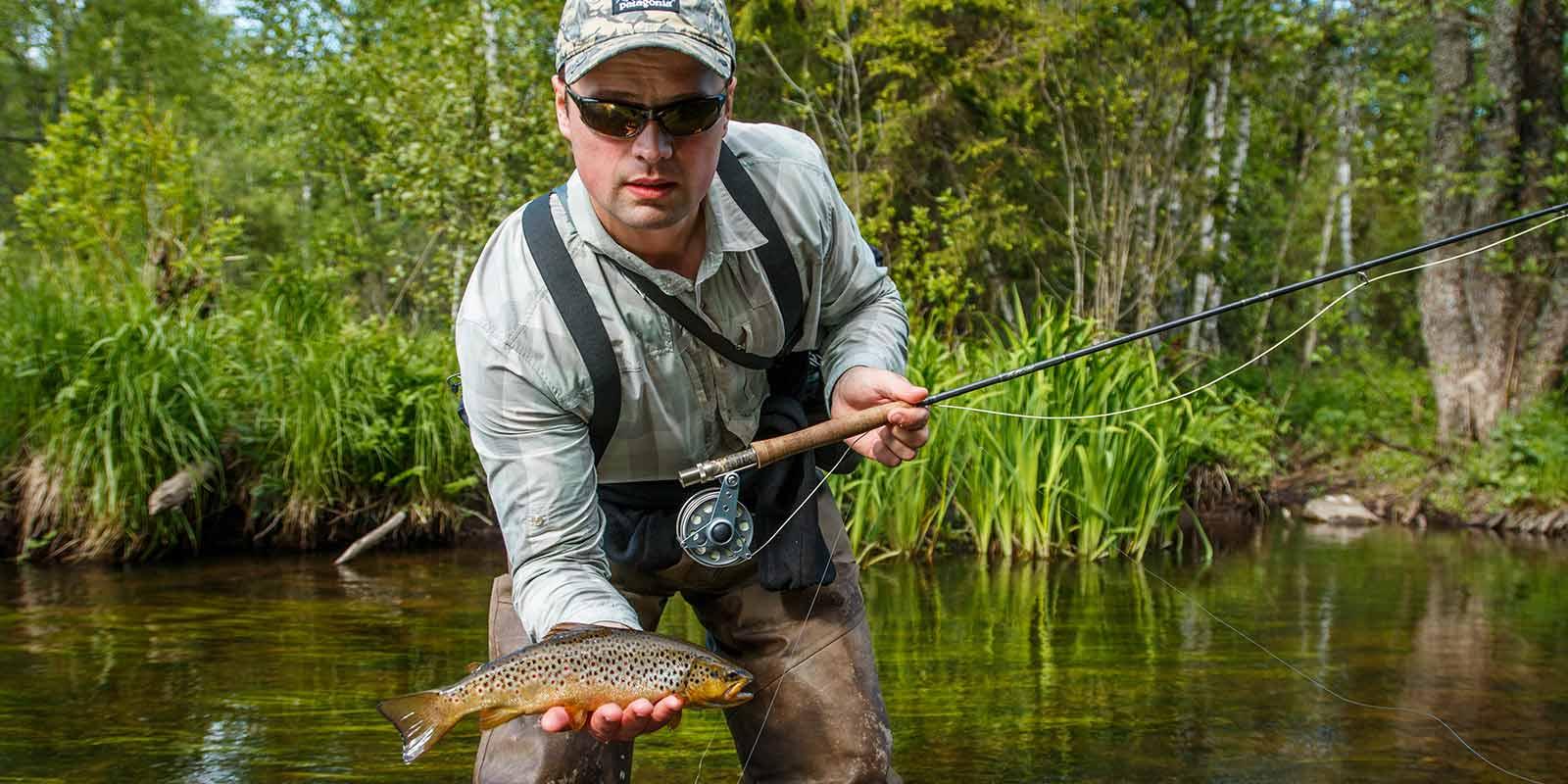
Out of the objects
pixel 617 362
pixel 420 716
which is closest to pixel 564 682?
pixel 420 716

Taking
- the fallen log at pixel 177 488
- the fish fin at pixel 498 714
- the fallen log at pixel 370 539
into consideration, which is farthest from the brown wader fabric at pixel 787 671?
the fallen log at pixel 177 488

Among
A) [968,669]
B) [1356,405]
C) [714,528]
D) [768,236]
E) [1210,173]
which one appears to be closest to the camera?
[768,236]

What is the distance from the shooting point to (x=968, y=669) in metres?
6.00

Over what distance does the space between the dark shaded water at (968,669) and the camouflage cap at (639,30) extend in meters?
2.77

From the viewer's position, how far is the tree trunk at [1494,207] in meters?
12.7

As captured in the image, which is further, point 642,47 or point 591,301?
point 591,301

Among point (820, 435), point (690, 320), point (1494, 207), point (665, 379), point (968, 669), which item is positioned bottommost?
point (968, 669)

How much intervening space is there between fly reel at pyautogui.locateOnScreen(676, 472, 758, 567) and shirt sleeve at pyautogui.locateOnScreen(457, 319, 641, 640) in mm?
262

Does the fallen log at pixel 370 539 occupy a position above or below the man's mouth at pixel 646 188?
below

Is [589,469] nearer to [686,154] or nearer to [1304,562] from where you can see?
[686,154]

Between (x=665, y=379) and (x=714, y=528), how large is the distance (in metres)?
0.35

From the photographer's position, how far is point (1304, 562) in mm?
9461

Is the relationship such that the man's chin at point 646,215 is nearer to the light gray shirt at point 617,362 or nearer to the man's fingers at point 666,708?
the light gray shirt at point 617,362

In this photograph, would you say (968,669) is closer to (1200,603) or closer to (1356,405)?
(1200,603)
